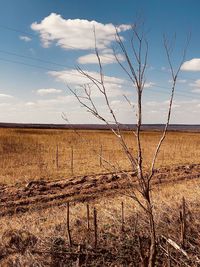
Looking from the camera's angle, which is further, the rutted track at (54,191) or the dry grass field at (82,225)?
the rutted track at (54,191)

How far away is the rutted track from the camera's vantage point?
44.1 feet

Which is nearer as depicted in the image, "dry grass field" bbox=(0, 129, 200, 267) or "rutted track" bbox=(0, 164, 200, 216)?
"dry grass field" bbox=(0, 129, 200, 267)

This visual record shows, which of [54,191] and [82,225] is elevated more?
[82,225]

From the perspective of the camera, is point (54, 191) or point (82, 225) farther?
point (54, 191)

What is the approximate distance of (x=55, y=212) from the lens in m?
11.6

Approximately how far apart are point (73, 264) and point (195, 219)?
142 inches

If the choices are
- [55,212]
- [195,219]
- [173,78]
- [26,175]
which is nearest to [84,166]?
[26,175]

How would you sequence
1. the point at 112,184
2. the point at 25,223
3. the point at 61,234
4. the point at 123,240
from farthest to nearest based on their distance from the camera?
the point at 112,184 < the point at 25,223 < the point at 61,234 < the point at 123,240

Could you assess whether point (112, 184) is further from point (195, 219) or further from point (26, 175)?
point (195, 219)

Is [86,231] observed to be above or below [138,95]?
below

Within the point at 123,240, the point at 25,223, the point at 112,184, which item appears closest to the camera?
the point at 123,240

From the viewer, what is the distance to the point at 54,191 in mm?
15922

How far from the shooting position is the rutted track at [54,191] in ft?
44.1

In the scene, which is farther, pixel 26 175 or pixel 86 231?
pixel 26 175
